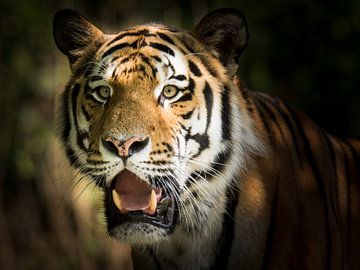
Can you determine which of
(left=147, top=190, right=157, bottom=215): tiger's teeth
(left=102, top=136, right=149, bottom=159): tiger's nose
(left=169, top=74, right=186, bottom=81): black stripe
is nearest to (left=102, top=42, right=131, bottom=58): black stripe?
(left=169, top=74, right=186, bottom=81): black stripe

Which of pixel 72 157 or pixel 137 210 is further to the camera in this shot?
pixel 72 157

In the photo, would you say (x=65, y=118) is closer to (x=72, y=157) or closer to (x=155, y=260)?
(x=72, y=157)

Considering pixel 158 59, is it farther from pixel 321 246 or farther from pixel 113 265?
pixel 113 265

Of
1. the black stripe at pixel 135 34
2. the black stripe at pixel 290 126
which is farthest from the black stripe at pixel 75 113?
Answer: the black stripe at pixel 290 126

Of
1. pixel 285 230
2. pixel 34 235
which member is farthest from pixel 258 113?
pixel 34 235

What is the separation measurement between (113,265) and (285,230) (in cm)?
334

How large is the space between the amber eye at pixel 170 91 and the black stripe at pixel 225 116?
0.22 meters

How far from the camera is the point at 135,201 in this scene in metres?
3.14

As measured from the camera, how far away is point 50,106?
7203mm

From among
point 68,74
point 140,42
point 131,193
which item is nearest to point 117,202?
point 131,193

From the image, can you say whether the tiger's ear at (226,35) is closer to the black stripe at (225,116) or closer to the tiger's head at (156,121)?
the tiger's head at (156,121)

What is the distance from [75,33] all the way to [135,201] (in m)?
0.82

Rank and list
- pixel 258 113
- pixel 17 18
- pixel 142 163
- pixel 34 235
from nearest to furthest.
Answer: pixel 142 163 → pixel 258 113 → pixel 34 235 → pixel 17 18

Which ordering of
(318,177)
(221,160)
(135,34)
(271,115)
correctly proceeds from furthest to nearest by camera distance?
1. (271,115)
2. (318,177)
3. (135,34)
4. (221,160)
